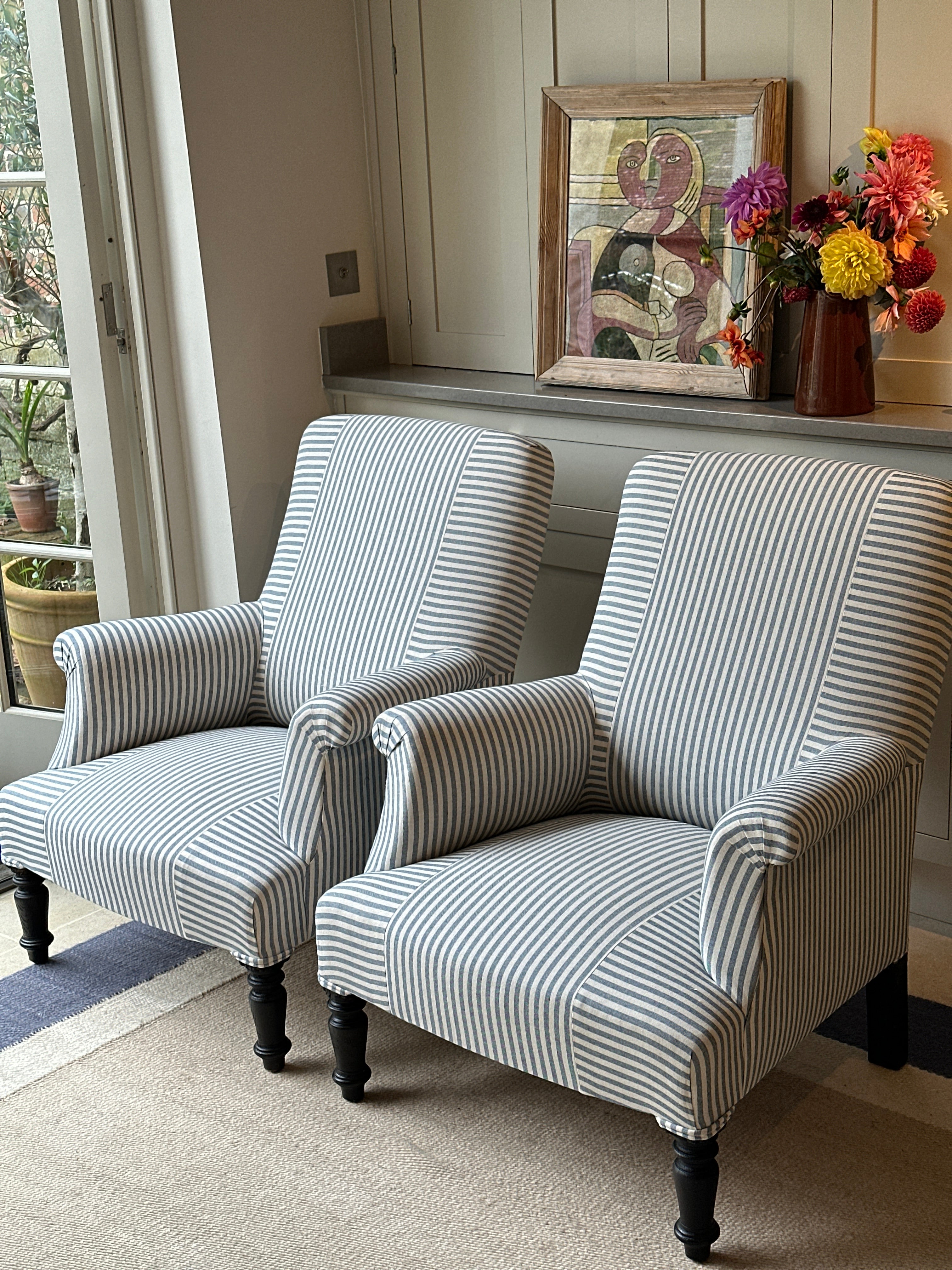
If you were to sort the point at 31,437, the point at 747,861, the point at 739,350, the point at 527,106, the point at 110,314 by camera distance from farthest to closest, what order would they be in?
the point at 31,437
the point at 110,314
the point at 527,106
the point at 739,350
the point at 747,861

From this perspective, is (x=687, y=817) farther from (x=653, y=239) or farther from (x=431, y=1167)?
(x=653, y=239)

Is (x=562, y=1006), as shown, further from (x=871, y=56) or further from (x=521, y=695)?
(x=871, y=56)

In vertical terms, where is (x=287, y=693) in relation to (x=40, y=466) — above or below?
below

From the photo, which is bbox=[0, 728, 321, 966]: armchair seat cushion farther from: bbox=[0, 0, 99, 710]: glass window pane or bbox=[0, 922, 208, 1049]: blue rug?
bbox=[0, 0, 99, 710]: glass window pane

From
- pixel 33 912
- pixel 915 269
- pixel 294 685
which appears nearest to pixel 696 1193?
pixel 294 685

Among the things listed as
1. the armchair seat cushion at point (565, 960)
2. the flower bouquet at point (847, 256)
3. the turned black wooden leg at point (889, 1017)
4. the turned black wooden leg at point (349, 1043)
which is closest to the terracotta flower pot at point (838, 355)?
the flower bouquet at point (847, 256)

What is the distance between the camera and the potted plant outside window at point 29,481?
9.61 feet

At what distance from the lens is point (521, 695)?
2078 millimetres

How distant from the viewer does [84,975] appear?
8.05 ft

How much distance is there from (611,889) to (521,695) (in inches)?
15.5

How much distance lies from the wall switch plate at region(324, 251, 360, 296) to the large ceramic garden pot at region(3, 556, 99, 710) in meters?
0.86

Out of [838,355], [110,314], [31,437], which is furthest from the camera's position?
[31,437]

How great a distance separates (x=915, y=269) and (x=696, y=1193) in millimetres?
1483

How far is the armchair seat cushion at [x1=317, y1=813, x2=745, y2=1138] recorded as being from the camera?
158 cm
